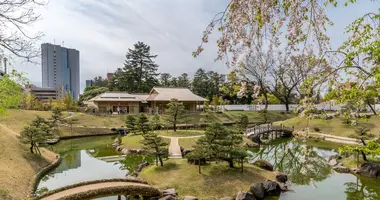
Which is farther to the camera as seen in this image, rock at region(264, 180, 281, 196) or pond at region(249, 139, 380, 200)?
pond at region(249, 139, 380, 200)

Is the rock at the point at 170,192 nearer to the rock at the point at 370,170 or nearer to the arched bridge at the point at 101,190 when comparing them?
the arched bridge at the point at 101,190

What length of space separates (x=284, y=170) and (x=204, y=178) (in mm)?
5270

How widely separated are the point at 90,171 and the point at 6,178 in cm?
386

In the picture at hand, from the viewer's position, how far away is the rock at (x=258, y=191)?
8.52 m

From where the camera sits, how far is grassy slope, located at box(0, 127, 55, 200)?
8695 millimetres

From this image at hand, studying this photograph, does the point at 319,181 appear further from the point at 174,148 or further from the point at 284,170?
the point at 174,148

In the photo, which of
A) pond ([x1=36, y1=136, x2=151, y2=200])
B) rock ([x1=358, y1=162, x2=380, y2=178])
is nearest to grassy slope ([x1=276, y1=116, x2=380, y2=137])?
rock ([x1=358, y1=162, x2=380, y2=178])

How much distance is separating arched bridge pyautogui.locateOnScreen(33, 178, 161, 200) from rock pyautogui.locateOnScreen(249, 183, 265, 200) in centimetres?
319

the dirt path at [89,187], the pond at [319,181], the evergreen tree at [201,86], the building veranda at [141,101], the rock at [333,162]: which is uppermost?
the evergreen tree at [201,86]

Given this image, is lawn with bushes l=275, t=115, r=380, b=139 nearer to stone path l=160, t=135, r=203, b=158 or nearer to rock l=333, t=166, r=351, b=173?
rock l=333, t=166, r=351, b=173

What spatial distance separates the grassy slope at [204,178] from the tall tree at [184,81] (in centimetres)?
3590

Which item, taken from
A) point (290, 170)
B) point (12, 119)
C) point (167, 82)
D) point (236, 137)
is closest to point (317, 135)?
point (290, 170)

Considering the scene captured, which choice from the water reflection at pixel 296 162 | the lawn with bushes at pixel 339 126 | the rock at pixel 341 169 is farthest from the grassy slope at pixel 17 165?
the lawn with bushes at pixel 339 126

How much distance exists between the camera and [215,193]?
8562 mm
